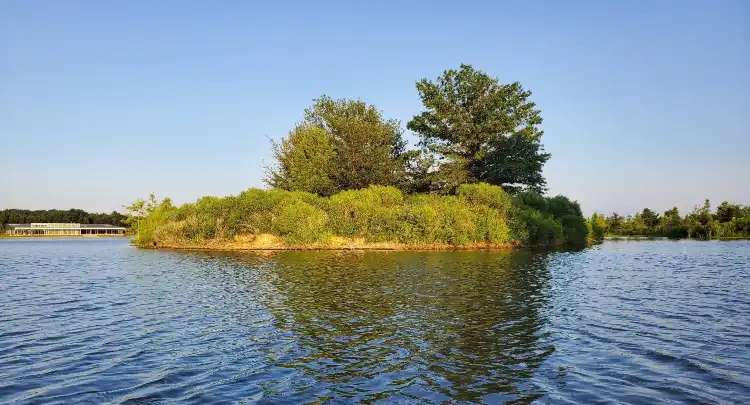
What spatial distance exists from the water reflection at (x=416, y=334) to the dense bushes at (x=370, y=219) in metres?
31.0

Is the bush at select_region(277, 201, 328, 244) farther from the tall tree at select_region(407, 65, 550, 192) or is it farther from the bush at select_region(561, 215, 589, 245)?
the bush at select_region(561, 215, 589, 245)

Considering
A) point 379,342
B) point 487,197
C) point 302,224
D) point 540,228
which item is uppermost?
point 487,197

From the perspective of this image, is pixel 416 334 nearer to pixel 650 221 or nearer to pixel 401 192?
pixel 401 192

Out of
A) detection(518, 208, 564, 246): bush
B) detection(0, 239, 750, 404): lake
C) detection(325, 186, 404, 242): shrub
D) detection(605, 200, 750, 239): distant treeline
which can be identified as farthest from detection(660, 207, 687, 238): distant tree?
detection(0, 239, 750, 404): lake

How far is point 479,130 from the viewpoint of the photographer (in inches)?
2712

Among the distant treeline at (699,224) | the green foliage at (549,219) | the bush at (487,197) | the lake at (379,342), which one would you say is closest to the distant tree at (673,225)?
the distant treeline at (699,224)

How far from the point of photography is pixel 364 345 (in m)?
13.5

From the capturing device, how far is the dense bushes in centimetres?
6038

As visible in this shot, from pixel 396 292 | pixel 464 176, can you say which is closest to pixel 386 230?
pixel 464 176

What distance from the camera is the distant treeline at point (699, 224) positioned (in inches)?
3846

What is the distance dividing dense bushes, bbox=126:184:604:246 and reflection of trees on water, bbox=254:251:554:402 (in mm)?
30868

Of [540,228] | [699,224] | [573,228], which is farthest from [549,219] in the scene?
[699,224]

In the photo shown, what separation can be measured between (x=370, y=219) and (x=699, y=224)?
7669cm

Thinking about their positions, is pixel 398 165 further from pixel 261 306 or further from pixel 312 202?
pixel 261 306
